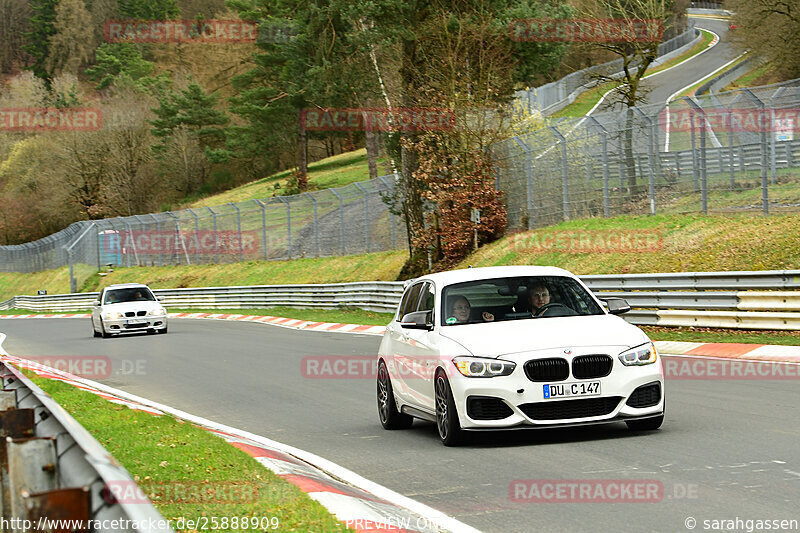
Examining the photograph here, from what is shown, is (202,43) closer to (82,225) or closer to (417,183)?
(82,225)

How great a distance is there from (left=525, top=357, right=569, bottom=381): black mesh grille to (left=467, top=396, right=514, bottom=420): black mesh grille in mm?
336

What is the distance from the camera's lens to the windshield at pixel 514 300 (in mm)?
10039

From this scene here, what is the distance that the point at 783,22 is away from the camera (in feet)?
171

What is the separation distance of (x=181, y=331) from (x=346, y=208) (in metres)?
13.0

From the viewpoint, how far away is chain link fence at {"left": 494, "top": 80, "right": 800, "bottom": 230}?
23516 millimetres

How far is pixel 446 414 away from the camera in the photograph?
924 cm

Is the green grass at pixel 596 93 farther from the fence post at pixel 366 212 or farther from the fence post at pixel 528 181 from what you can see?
the fence post at pixel 528 181

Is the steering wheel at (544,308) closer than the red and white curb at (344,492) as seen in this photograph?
No

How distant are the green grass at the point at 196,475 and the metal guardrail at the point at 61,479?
67.2 inches

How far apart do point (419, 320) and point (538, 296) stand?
1.22 m

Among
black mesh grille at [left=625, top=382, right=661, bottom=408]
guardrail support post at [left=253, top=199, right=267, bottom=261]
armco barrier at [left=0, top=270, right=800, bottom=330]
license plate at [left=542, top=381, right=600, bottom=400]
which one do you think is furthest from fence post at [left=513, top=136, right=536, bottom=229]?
license plate at [left=542, top=381, right=600, bottom=400]

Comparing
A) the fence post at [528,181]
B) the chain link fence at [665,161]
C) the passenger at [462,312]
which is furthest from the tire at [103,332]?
the passenger at [462,312]

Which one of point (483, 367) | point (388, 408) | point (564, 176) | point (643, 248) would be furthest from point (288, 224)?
point (483, 367)

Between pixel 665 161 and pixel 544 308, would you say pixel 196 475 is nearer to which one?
pixel 544 308
